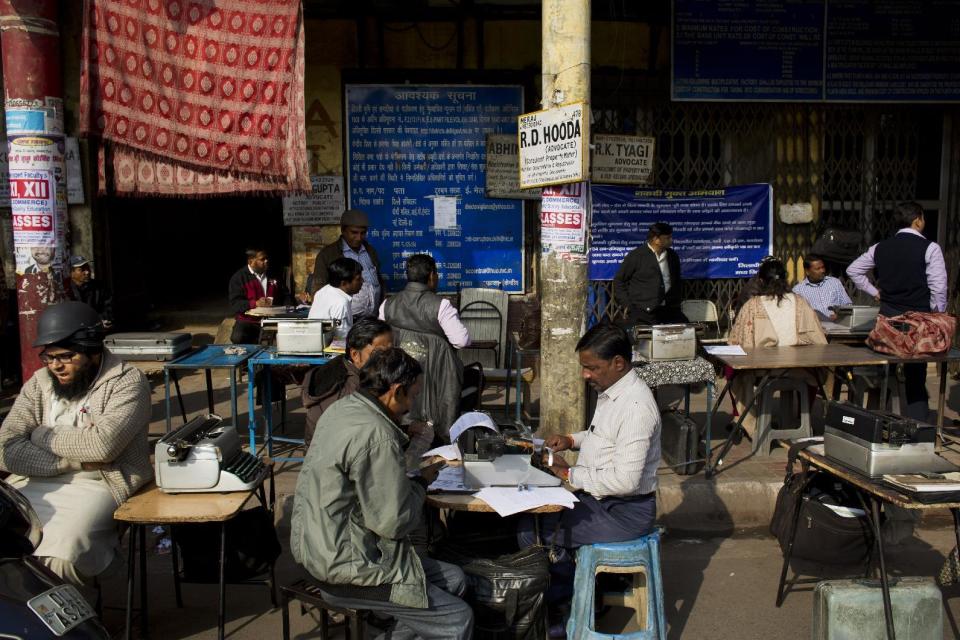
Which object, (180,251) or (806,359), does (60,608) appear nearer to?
(806,359)

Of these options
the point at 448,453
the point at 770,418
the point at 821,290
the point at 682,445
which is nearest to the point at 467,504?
the point at 448,453

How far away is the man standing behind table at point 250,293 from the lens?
780cm

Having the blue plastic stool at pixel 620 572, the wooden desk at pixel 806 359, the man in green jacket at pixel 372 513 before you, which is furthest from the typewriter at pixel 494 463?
the wooden desk at pixel 806 359

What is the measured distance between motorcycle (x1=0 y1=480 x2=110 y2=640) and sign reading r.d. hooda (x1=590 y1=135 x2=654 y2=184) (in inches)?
252

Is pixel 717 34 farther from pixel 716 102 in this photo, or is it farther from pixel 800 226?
pixel 800 226

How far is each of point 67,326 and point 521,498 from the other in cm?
215

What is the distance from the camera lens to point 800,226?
9195 mm

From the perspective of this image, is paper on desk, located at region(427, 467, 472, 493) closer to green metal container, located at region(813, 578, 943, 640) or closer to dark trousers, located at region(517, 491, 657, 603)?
dark trousers, located at region(517, 491, 657, 603)

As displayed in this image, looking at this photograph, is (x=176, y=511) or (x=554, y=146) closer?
(x=176, y=511)

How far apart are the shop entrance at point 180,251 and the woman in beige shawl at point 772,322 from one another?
5.82 m

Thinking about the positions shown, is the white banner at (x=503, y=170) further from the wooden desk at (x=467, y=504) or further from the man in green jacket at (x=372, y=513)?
the man in green jacket at (x=372, y=513)

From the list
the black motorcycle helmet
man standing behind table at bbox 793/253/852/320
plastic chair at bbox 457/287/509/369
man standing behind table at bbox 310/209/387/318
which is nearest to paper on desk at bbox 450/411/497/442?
the black motorcycle helmet

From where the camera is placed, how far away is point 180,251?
589 inches

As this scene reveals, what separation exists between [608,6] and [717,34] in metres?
1.16
